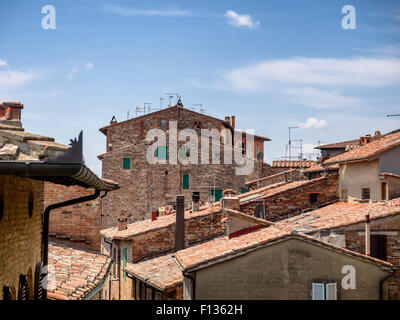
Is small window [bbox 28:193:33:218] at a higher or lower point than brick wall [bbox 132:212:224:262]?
higher

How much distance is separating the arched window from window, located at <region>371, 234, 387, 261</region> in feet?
35.5

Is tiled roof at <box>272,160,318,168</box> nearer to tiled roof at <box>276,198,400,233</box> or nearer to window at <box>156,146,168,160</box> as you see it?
window at <box>156,146,168,160</box>

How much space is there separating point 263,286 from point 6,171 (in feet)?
29.6

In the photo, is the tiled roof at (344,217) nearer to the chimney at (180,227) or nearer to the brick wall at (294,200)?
the brick wall at (294,200)

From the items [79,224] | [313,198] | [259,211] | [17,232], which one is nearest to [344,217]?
[259,211]

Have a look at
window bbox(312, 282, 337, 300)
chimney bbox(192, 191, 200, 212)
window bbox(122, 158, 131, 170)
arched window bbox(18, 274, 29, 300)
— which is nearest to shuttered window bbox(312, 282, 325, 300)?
window bbox(312, 282, 337, 300)

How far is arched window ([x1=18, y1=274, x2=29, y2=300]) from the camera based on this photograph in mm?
6289

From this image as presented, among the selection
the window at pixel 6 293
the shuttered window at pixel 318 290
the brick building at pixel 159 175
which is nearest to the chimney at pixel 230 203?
the shuttered window at pixel 318 290

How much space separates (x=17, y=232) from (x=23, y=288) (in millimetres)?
834

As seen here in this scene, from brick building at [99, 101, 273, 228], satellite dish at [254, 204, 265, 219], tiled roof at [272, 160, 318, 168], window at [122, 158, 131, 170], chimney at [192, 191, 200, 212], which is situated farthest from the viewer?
tiled roof at [272, 160, 318, 168]

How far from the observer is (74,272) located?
9.84 meters
